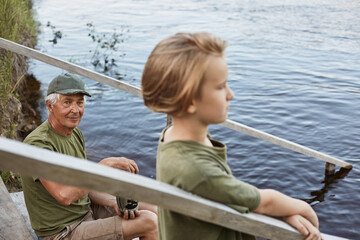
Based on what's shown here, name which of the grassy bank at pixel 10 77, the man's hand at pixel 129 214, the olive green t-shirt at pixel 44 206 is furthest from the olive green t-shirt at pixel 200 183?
the grassy bank at pixel 10 77

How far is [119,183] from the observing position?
1242 mm

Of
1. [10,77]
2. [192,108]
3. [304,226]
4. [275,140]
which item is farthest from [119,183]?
[10,77]

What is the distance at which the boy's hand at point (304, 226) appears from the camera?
161 cm

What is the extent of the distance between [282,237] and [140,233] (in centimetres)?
166

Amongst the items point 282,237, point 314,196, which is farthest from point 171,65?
point 314,196

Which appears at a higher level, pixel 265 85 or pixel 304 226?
pixel 304 226

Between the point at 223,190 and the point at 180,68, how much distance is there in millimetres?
407

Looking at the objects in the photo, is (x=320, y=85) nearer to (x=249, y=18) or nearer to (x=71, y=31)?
(x=249, y=18)

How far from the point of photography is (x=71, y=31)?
15.7 metres

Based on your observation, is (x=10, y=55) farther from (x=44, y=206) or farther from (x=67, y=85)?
(x=44, y=206)

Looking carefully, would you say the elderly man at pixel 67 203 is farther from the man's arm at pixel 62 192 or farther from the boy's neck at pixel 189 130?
the boy's neck at pixel 189 130

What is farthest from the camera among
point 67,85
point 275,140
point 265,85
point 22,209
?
point 265,85

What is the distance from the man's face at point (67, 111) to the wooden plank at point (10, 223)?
0.70 m

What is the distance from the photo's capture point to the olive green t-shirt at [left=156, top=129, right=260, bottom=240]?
4.75ft
